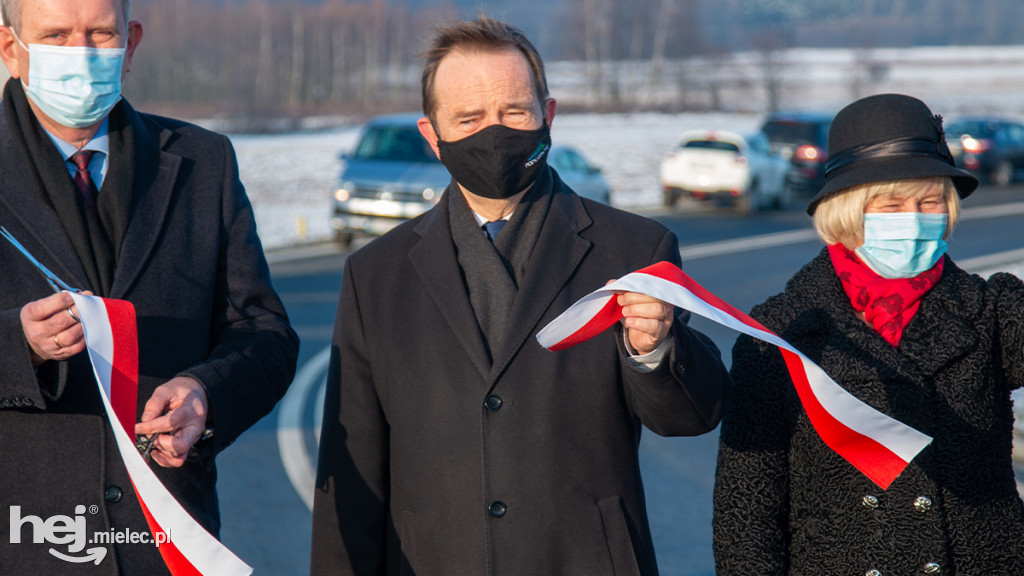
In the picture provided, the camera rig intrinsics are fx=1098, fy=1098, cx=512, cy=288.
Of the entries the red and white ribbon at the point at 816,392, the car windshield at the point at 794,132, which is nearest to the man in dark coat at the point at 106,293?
the red and white ribbon at the point at 816,392

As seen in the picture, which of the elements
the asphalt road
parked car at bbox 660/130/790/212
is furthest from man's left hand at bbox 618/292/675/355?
parked car at bbox 660/130/790/212

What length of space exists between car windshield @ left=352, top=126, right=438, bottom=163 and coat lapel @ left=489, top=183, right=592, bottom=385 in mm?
14808

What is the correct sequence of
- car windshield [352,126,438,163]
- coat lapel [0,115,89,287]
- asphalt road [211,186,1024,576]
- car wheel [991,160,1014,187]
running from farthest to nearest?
car wheel [991,160,1014,187] → car windshield [352,126,438,163] → asphalt road [211,186,1024,576] → coat lapel [0,115,89,287]

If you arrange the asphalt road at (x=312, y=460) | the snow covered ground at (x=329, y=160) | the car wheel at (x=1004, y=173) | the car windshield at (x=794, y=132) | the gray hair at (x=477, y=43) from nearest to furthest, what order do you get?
the gray hair at (x=477, y=43) < the asphalt road at (x=312, y=460) < the snow covered ground at (x=329, y=160) < the car windshield at (x=794, y=132) < the car wheel at (x=1004, y=173)

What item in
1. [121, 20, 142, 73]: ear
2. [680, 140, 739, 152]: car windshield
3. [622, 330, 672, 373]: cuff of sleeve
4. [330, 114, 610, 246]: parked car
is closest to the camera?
[622, 330, 672, 373]: cuff of sleeve

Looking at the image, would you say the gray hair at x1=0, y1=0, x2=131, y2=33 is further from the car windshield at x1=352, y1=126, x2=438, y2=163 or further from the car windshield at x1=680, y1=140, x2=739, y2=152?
the car windshield at x1=680, y1=140, x2=739, y2=152

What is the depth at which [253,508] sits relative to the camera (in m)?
6.44

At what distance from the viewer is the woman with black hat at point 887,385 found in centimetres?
268

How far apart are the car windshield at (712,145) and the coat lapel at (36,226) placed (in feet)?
74.4

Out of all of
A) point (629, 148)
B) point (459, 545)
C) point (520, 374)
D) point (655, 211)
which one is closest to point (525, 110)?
point (520, 374)

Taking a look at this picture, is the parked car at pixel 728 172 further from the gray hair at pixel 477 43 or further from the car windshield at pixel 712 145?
the gray hair at pixel 477 43

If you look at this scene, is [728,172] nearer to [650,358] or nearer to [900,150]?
[900,150]

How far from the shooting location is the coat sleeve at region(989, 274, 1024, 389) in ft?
9.03

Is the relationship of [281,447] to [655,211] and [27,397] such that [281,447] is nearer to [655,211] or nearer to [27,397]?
[27,397]
